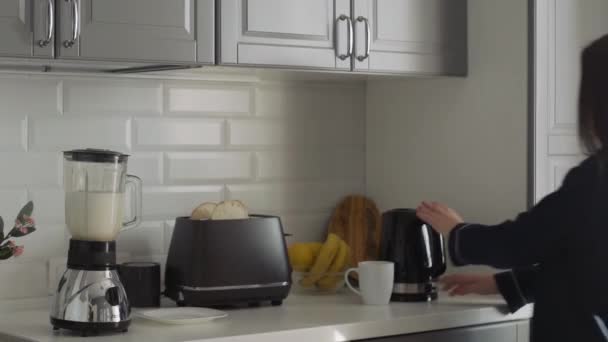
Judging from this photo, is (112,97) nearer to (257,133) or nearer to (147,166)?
(147,166)

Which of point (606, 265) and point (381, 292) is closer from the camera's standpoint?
point (606, 265)

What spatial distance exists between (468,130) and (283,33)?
68cm

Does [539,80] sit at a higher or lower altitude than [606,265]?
higher

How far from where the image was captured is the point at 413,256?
284 cm

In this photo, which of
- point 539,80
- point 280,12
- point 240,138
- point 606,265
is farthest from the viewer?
point 240,138

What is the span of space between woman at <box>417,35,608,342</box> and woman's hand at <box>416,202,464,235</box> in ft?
0.20

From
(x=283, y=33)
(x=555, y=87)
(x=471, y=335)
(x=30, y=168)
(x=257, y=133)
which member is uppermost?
(x=283, y=33)

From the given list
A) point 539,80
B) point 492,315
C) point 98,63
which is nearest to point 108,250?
point 98,63

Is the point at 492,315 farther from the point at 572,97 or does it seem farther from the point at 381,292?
the point at 572,97

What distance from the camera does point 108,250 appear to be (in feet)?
7.75

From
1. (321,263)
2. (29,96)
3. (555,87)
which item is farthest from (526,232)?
(29,96)

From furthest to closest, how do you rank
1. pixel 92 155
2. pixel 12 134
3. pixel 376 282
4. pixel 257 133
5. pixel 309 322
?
pixel 257 133, pixel 376 282, pixel 12 134, pixel 309 322, pixel 92 155

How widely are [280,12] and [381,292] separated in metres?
0.76

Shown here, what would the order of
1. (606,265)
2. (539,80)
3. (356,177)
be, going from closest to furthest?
(606,265) → (539,80) → (356,177)
